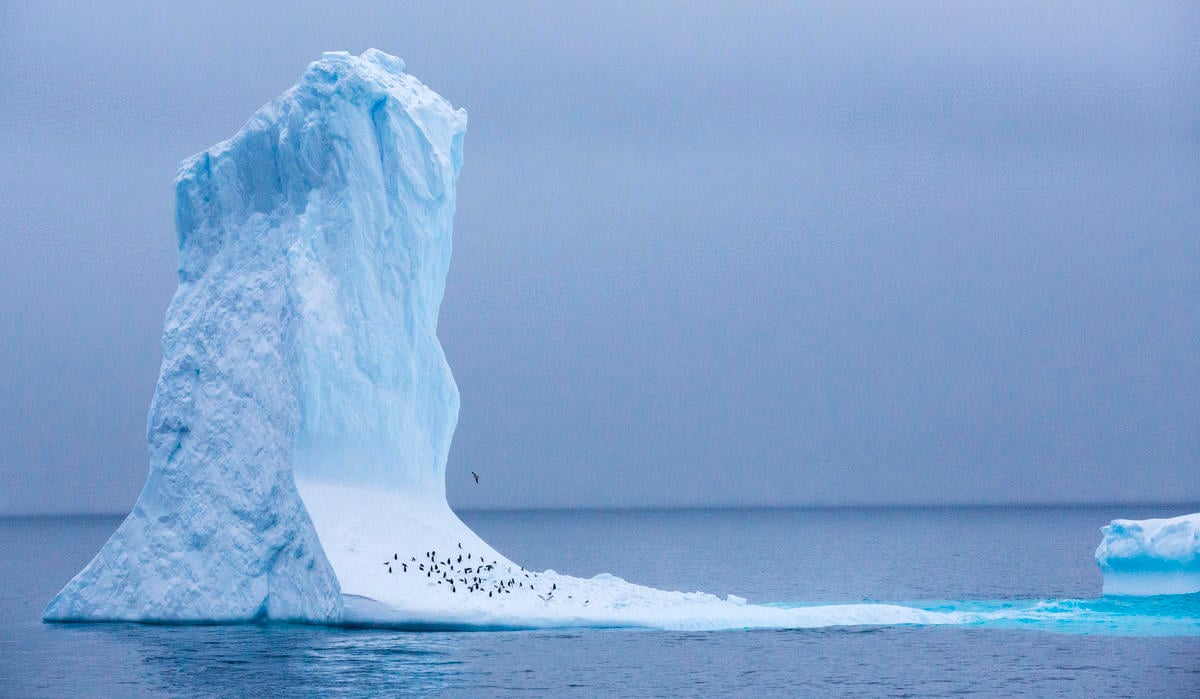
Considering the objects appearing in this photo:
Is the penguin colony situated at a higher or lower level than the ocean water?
higher

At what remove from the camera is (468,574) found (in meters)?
25.5

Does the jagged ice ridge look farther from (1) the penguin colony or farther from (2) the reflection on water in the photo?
(2) the reflection on water

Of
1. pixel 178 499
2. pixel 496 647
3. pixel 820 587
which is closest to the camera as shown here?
pixel 496 647

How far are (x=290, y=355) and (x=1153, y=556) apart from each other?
18125mm

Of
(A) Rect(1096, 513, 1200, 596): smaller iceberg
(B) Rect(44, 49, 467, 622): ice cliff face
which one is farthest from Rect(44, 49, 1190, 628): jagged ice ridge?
(A) Rect(1096, 513, 1200, 596): smaller iceberg

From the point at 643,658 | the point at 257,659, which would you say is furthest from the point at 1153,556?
the point at 257,659

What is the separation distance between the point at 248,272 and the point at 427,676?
10.3 metres

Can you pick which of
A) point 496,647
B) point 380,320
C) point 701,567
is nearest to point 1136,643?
point 496,647

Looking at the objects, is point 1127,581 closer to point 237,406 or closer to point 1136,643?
point 1136,643

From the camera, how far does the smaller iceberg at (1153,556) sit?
2852 cm

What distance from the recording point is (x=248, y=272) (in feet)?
88.3

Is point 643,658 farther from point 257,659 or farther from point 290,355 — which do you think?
point 290,355

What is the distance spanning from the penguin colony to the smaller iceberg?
12351 mm

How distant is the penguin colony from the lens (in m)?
24.7
